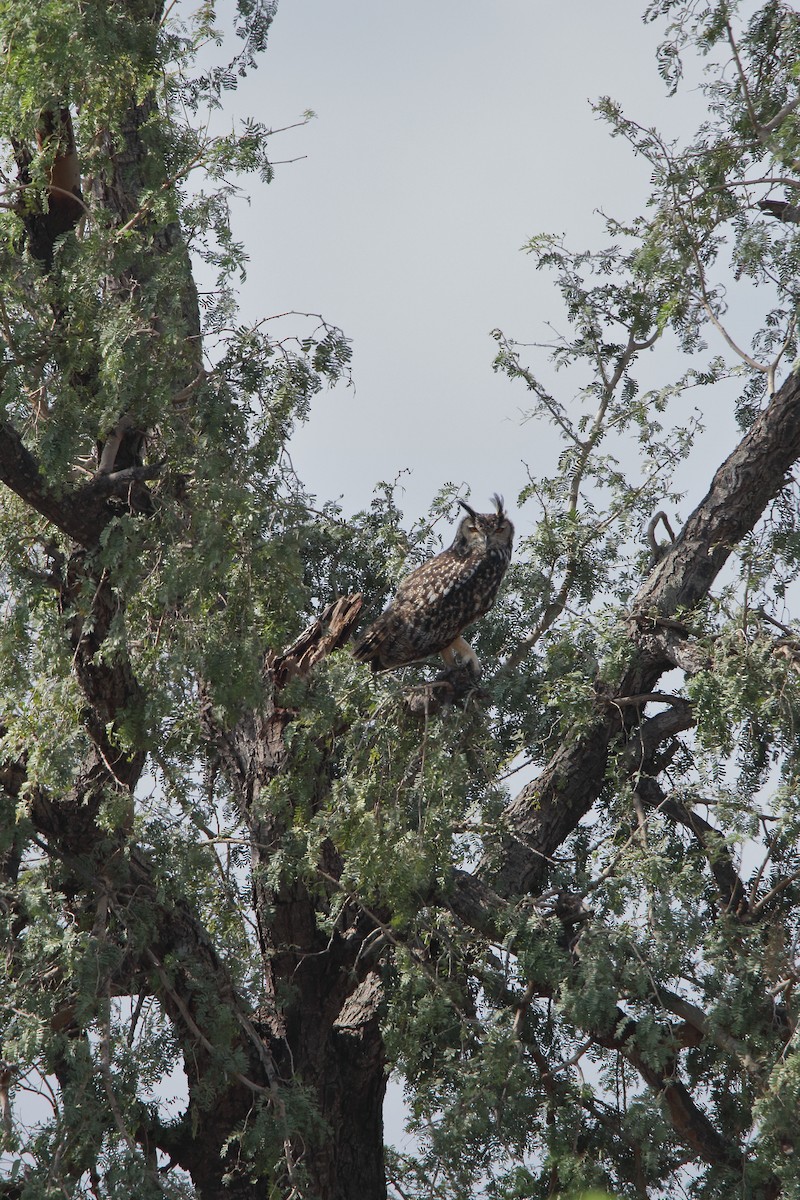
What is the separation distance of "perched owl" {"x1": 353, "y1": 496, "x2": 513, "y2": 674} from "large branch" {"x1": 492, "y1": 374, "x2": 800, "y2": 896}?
24.8 inches

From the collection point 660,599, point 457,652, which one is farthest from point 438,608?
point 660,599

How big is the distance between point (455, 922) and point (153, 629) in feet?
5.38

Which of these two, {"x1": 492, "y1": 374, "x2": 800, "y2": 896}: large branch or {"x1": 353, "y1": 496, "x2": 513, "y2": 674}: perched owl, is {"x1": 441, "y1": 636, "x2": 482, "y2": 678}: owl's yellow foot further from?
{"x1": 492, "y1": 374, "x2": 800, "y2": 896}: large branch

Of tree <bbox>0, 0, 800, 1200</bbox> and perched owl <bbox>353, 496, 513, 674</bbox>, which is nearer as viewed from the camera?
tree <bbox>0, 0, 800, 1200</bbox>

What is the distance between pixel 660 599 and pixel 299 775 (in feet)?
5.63

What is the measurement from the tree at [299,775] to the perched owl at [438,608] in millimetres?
168

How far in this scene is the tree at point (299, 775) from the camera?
407 centimetres

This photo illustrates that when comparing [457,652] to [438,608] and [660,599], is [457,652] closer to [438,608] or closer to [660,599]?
[438,608]

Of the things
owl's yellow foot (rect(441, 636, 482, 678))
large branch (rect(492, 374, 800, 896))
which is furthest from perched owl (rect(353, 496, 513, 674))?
large branch (rect(492, 374, 800, 896))

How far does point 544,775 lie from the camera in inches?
209

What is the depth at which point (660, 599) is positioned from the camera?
5223mm

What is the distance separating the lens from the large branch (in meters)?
5.16

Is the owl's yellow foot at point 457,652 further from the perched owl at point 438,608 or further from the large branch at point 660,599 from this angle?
the large branch at point 660,599

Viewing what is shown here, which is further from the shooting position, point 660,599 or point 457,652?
point 457,652
